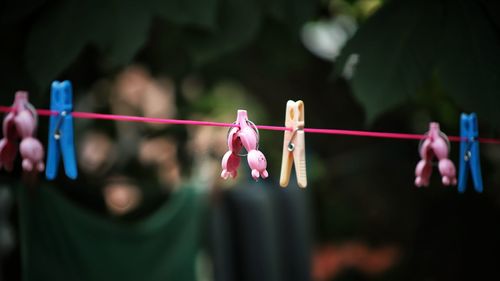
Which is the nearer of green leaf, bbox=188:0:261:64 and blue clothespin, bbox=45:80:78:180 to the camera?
blue clothespin, bbox=45:80:78:180

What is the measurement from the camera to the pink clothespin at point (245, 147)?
1.08 meters

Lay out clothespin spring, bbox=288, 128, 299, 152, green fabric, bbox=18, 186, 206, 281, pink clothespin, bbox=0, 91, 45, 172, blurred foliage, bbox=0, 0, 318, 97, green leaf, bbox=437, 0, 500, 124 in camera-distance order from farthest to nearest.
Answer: green fabric, bbox=18, 186, 206, 281 → blurred foliage, bbox=0, 0, 318, 97 → green leaf, bbox=437, 0, 500, 124 → clothespin spring, bbox=288, 128, 299, 152 → pink clothespin, bbox=0, 91, 45, 172

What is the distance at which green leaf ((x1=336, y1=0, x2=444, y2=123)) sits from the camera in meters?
1.37

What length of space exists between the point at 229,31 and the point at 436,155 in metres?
0.68

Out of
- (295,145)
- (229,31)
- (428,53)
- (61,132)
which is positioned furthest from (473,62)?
(61,132)

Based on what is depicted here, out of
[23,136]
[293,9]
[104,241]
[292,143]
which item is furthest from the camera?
[104,241]

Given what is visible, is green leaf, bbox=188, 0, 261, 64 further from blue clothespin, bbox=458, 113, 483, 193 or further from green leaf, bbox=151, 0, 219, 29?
blue clothespin, bbox=458, 113, 483, 193

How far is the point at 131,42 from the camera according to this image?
1.47m

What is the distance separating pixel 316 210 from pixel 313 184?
274mm

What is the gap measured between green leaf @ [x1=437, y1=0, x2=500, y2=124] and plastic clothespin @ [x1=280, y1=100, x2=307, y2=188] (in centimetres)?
34

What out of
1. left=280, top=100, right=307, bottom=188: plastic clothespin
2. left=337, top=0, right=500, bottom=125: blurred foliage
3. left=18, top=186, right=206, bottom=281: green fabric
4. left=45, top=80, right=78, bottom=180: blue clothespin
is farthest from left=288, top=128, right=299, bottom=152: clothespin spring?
left=18, top=186, right=206, bottom=281: green fabric

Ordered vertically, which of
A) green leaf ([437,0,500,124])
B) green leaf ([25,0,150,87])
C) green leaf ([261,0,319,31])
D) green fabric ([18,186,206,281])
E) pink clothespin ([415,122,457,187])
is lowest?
green fabric ([18,186,206,281])

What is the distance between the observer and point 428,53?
135cm

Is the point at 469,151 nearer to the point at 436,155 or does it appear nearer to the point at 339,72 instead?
the point at 436,155
